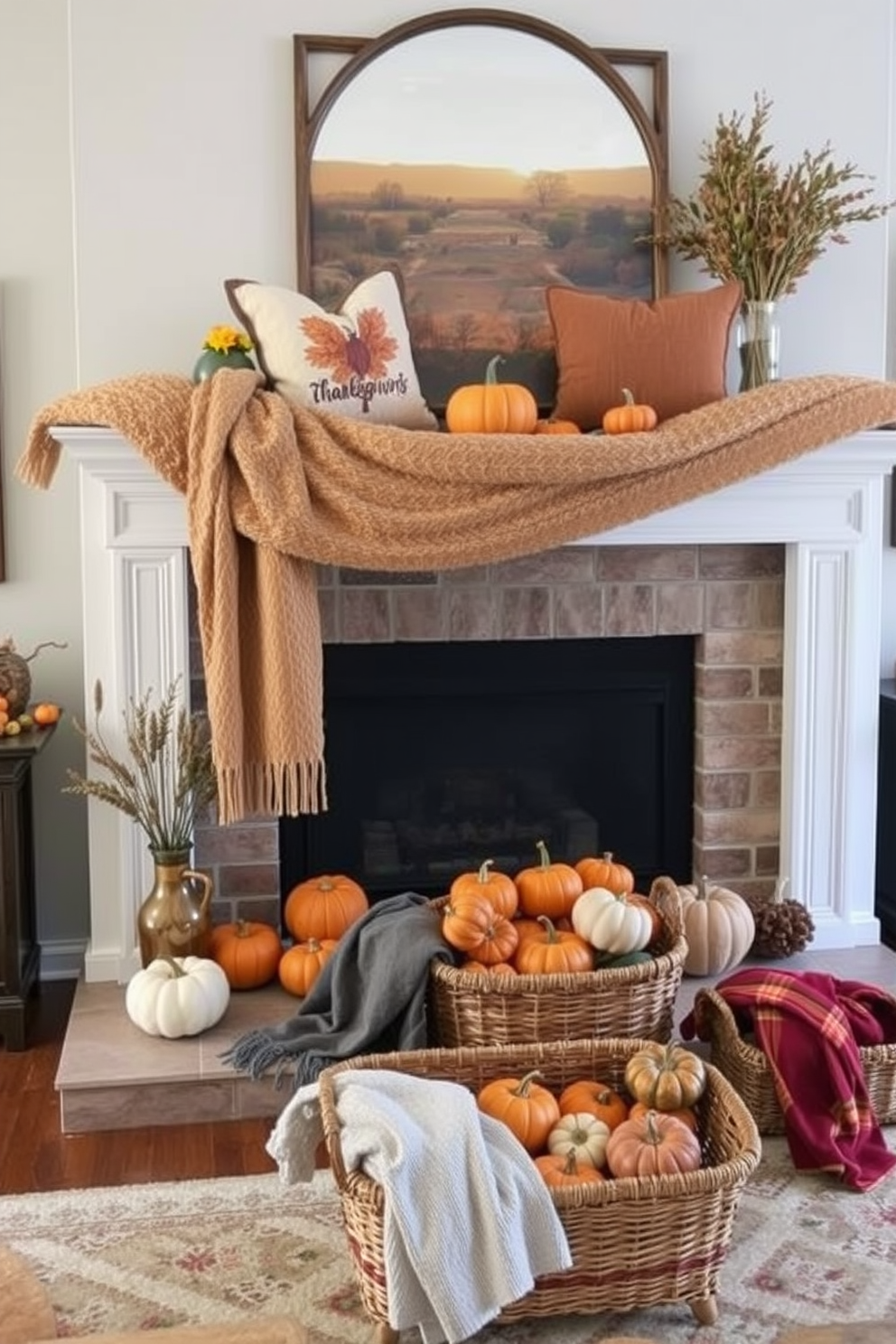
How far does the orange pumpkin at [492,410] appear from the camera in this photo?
10.6ft

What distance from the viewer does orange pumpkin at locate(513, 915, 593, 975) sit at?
9.22 feet

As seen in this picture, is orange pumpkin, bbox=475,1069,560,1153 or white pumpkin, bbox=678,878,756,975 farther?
white pumpkin, bbox=678,878,756,975

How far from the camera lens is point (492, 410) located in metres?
3.24

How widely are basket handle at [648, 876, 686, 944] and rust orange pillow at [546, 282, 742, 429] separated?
1105mm

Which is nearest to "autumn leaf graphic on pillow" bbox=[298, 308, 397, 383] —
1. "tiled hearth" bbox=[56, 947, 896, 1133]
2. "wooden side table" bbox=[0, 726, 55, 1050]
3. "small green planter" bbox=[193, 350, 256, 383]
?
"small green planter" bbox=[193, 350, 256, 383]

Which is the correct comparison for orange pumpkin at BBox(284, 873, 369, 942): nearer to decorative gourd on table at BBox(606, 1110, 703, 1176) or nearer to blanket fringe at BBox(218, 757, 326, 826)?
blanket fringe at BBox(218, 757, 326, 826)

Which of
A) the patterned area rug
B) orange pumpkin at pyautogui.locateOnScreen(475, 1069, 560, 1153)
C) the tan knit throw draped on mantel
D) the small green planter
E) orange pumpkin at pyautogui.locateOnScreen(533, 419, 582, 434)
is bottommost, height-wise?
the patterned area rug

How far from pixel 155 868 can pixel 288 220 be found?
1.55 meters

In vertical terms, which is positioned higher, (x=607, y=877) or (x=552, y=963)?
(x=607, y=877)

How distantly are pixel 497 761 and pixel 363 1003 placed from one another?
953 millimetres

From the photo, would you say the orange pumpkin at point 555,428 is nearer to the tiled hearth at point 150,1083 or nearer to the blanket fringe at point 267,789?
the blanket fringe at point 267,789

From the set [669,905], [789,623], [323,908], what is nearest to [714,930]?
[669,905]

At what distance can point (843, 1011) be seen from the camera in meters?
2.84

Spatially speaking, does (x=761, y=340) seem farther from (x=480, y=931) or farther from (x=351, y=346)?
(x=480, y=931)
